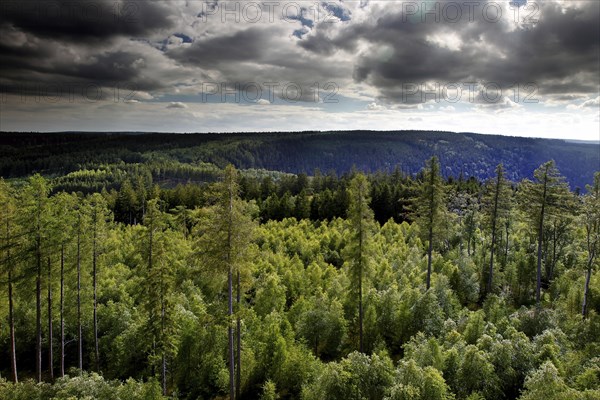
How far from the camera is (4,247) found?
21.6 m

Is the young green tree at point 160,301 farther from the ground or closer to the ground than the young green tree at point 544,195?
closer to the ground

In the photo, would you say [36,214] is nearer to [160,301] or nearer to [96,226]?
[96,226]

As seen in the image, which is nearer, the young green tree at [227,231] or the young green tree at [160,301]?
the young green tree at [227,231]

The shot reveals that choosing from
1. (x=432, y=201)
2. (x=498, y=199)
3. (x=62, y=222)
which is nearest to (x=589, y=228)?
(x=498, y=199)

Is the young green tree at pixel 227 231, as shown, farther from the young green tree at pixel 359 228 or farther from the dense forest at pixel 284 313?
the young green tree at pixel 359 228

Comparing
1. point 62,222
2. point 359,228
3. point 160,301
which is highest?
point 62,222

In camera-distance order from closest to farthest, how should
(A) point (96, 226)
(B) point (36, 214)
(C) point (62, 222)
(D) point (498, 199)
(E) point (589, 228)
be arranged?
(B) point (36, 214) < (C) point (62, 222) < (A) point (96, 226) < (E) point (589, 228) < (D) point (498, 199)

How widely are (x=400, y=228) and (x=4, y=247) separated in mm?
50059

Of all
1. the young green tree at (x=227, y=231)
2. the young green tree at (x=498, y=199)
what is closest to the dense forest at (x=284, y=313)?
the young green tree at (x=227, y=231)

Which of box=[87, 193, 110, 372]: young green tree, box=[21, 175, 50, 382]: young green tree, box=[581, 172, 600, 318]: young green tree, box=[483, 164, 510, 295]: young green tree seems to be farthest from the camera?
box=[483, 164, 510, 295]: young green tree

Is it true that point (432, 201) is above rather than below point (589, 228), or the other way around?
above

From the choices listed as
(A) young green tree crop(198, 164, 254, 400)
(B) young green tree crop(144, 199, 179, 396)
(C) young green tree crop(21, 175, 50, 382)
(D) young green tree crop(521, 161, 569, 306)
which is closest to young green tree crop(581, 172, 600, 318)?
(D) young green tree crop(521, 161, 569, 306)

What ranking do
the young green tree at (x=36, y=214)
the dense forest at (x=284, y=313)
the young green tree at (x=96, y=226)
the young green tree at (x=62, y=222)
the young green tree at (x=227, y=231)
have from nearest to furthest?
the dense forest at (x=284, y=313), the young green tree at (x=227, y=231), the young green tree at (x=36, y=214), the young green tree at (x=62, y=222), the young green tree at (x=96, y=226)

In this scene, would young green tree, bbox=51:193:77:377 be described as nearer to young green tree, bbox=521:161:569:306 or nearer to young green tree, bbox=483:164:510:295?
young green tree, bbox=521:161:569:306
